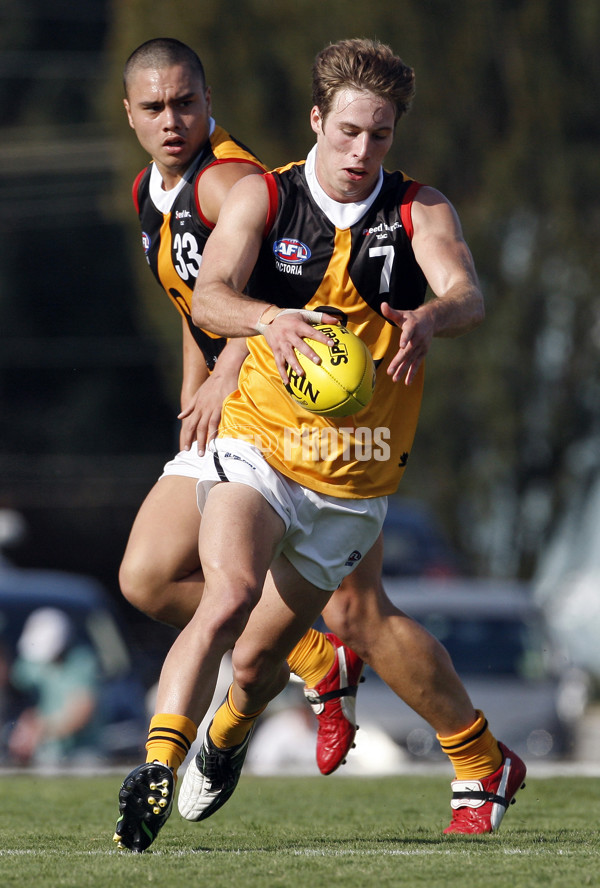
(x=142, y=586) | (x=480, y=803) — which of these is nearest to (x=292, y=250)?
(x=142, y=586)

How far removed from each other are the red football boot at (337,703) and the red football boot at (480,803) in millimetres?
682

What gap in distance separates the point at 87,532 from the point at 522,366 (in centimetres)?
732

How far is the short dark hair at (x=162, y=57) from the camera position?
5.30 meters

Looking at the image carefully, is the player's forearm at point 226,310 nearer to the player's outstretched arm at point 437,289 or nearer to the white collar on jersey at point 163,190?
the player's outstretched arm at point 437,289

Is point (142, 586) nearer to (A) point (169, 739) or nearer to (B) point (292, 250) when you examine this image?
(A) point (169, 739)

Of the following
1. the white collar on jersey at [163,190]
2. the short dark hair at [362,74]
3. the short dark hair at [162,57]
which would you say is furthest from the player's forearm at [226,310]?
the short dark hair at [162,57]

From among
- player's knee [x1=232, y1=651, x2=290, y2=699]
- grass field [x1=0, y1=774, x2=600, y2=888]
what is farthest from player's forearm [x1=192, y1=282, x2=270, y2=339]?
grass field [x1=0, y1=774, x2=600, y2=888]

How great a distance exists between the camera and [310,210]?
15.3ft

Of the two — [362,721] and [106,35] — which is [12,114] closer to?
[106,35]

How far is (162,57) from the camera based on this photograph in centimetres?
530

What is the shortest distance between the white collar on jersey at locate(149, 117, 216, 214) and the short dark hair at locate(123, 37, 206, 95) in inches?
9.3

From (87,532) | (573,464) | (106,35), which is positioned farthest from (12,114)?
(573,464)

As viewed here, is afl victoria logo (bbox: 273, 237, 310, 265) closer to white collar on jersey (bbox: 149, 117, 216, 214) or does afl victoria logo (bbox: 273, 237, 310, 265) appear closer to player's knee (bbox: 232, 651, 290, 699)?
white collar on jersey (bbox: 149, 117, 216, 214)

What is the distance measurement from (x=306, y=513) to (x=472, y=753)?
1169 mm
